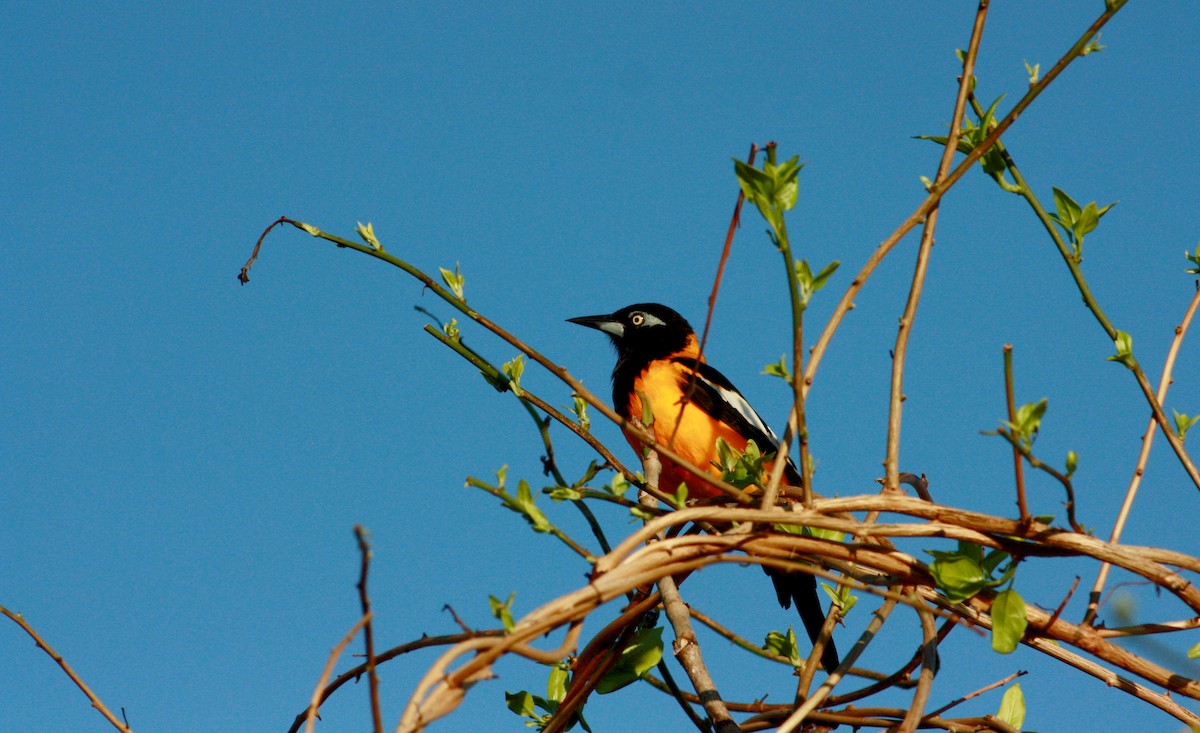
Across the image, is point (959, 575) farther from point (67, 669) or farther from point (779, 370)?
point (67, 669)

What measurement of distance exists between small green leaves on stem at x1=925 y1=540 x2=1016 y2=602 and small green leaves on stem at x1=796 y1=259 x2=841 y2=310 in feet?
1.32

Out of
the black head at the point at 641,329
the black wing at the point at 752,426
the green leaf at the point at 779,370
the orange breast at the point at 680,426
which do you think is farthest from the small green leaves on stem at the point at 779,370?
the black head at the point at 641,329

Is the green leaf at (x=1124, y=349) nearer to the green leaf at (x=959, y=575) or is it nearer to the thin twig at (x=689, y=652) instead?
the green leaf at (x=959, y=575)

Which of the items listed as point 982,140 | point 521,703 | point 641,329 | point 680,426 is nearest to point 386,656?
point 521,703

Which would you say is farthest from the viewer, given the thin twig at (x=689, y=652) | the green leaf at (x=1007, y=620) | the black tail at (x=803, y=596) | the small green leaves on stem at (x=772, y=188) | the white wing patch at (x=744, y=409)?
the white wing patch at (x=744, y=409)

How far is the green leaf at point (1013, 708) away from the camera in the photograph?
1633 millimetres

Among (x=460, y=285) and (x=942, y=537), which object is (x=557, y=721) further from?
(x=460, y=285)

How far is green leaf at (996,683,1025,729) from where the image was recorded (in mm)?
1633

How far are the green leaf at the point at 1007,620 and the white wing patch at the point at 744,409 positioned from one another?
313cm

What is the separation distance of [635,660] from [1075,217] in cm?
103

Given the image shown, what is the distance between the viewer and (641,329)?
536 centimetres

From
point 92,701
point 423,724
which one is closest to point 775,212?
point 423,724

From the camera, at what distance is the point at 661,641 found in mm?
1710

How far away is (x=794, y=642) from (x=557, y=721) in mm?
599
